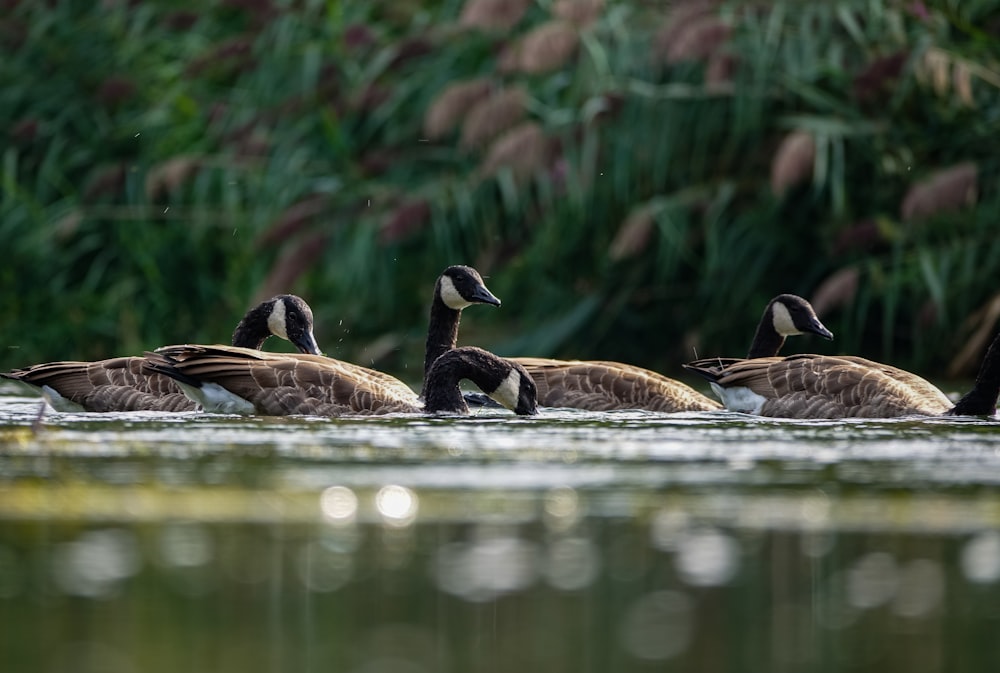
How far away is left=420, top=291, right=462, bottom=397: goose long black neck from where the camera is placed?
37.9ft

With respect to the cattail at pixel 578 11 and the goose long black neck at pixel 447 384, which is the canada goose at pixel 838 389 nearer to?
the goose long black neck at pixel 447 384

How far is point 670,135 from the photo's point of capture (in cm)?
1361

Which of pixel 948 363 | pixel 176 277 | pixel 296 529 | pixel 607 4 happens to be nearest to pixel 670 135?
pixel 607 4

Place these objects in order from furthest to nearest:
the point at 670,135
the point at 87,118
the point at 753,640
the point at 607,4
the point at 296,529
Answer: the point at 87,118, the point at 607,4, the point at 670,135, the point at 296,529, the point at 753,640

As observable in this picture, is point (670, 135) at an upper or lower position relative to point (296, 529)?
upper

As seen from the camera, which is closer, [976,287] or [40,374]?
[40,374]

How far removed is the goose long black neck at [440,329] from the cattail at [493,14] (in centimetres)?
251

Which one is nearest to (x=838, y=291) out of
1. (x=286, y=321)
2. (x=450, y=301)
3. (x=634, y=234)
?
(x=634, y=234)

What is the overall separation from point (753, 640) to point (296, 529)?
186 cm

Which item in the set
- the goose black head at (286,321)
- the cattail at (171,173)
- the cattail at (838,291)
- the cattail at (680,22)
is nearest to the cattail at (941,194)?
the cattail at (838,291)

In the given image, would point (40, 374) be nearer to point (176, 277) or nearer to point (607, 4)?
point (176, 277)

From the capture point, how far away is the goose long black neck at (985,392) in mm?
9711

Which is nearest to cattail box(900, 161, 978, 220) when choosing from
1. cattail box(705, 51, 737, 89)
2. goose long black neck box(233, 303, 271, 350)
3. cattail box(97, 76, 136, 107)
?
cattail box(705, 51, 737, 89)

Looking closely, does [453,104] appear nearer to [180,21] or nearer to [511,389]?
[511,389]
